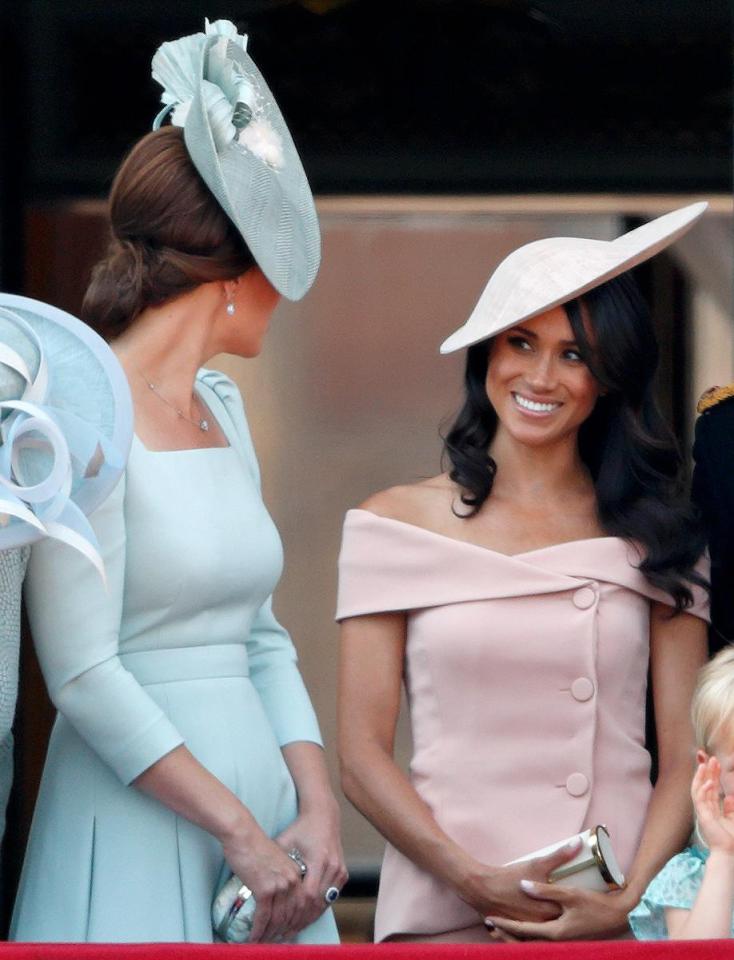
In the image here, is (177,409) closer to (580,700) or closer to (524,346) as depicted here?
(524,346)

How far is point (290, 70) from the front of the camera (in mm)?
4785

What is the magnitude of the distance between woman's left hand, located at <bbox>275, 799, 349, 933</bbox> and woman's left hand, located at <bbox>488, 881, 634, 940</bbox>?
25cm

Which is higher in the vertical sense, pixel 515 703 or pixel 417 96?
pixel 417 96

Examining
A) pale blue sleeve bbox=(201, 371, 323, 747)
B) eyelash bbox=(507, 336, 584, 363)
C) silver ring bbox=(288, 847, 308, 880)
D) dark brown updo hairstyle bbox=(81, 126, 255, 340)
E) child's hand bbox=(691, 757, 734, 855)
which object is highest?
dark brown updo hairstyle bbox=(81, 126, 255, 340)

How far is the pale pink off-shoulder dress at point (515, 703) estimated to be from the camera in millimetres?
2727

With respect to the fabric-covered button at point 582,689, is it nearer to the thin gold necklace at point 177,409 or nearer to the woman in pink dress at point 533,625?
the woman in pink dress at point 533,625

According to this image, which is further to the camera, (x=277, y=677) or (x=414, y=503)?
(x=414, y=503)

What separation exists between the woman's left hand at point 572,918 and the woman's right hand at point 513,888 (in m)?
0.01

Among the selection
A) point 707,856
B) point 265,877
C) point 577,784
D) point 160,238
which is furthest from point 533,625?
point 160,238

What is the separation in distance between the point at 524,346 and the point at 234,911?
929 millimetres

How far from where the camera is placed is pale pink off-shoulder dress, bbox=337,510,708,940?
2727mm

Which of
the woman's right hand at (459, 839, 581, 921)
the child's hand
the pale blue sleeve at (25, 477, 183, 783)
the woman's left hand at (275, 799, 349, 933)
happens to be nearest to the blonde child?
the child's hand

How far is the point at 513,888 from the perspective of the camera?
262 cm

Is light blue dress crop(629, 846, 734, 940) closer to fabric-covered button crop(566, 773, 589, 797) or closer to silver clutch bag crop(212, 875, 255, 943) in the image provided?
fabric-covered button crop(566, 773, 589, 797)
